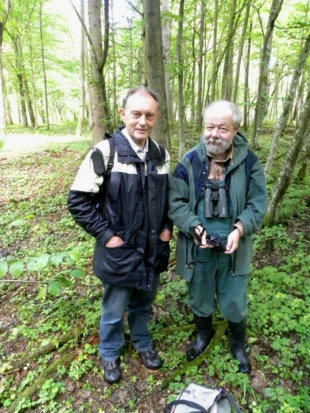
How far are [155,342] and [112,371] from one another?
57 centimetres

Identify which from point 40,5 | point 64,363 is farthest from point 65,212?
point 40,5

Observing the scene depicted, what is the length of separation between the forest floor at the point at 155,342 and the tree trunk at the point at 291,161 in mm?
448

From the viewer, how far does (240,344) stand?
107 inches

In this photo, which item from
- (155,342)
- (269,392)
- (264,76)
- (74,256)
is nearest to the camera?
(74,256)

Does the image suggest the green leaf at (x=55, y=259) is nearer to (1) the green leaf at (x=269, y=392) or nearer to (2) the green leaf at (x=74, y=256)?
(2) the green leaf at (x=74, y=256)

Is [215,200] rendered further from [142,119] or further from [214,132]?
[142,119]

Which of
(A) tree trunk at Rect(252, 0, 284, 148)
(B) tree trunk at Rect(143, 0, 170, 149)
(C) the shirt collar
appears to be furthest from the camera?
(A) tree trunk at Rect(252, 0, 284, 148)

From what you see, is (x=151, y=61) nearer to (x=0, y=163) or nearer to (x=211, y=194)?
(x=211, y=194)

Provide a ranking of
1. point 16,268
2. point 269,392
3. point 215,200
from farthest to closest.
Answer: point 269,392, point 215,200, point 16,268

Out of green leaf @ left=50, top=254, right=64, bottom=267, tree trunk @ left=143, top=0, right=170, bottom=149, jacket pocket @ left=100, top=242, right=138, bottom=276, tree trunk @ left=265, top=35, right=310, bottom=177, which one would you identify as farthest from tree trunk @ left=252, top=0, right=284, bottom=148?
green leaf @ left=50, top=254, right=64, bottom=267

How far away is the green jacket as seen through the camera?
7.38 feet

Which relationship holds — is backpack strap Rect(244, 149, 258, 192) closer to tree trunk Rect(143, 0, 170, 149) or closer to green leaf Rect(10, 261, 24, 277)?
tree trunk Rect(143, 0, 170, 149)

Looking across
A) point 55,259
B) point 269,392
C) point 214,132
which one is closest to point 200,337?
point 269,392

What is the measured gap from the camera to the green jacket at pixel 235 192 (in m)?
2.25
